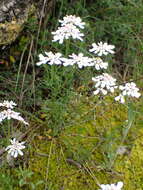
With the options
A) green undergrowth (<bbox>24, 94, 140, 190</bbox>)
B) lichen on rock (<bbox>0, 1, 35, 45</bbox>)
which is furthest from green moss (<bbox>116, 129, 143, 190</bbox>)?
lichen on rock (<bbox>0, 1, 35, 45</bbox>)

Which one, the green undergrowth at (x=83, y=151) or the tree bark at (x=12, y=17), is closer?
the green undergrowth at (x=83, y=151)

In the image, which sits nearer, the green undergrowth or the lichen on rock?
the green undergrowth

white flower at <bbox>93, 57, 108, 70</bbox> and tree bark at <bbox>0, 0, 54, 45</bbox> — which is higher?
tree bark at <bbox>0, 0, 54, 45</bbox>

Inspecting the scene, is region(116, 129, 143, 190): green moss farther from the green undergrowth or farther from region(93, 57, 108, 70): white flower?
region(93, 57, 108, 70): white flower

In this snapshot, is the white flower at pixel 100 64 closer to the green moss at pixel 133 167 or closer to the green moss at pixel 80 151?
the green moss at pixel 80 151

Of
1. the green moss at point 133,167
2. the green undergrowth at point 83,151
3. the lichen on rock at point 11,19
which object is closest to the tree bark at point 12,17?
the lichen on rock at point 11,19

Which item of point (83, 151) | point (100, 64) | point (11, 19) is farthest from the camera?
point (11, 19)

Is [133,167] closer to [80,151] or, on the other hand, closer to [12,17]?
[80,151]

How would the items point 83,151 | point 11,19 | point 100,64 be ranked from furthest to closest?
point 11,19, point 83,151, point 100,64

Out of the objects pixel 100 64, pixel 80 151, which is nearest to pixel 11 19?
pixel 100 64

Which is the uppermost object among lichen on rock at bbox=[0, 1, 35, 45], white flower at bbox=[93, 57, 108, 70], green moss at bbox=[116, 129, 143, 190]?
lichen on rock at bbox=[0, 1, 35, 45]
